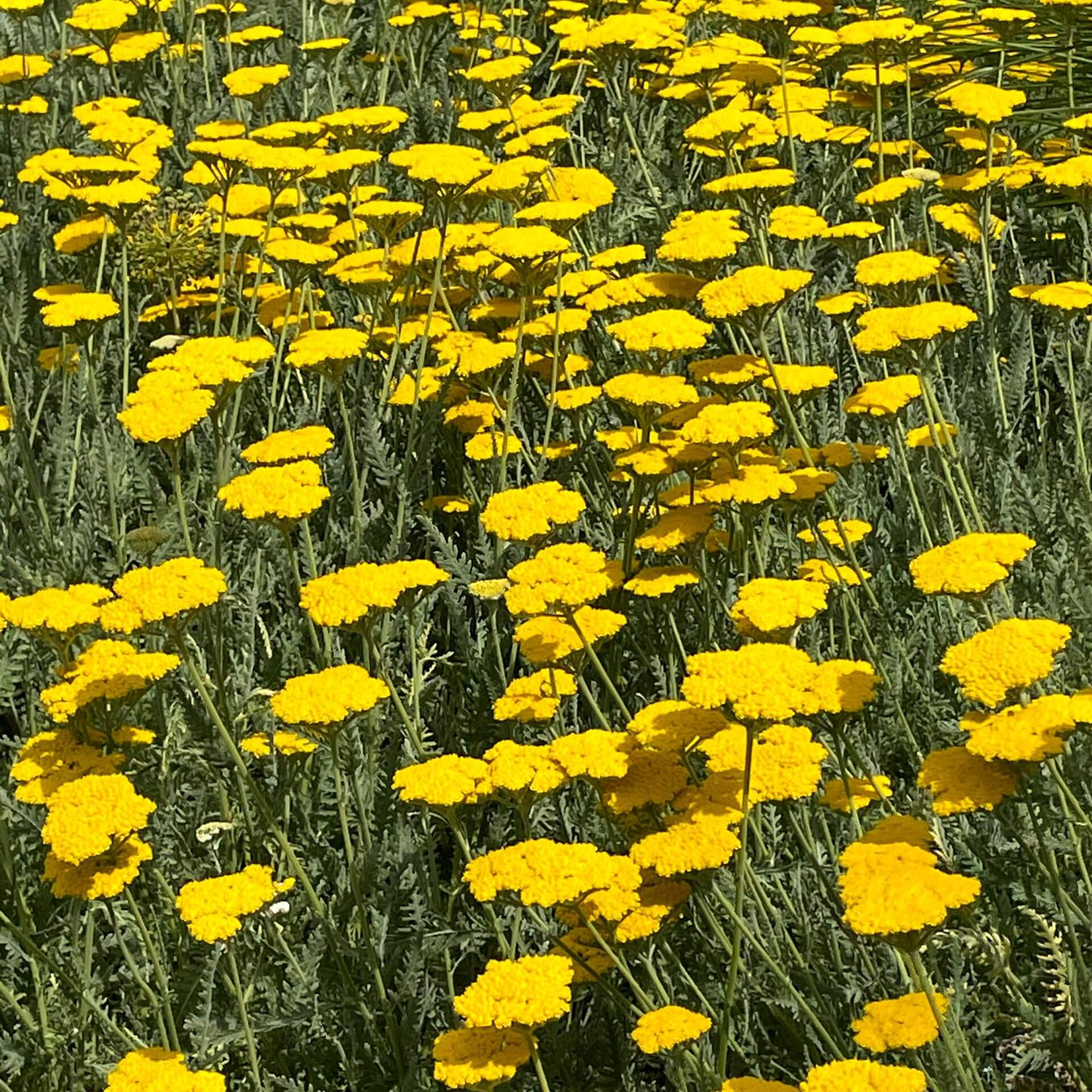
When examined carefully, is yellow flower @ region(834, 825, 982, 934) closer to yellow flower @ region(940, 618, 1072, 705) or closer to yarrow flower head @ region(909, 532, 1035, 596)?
yellow flower @ region(940, 618, 1072, 705)

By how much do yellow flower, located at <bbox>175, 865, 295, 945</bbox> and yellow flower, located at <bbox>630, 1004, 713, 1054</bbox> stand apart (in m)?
0.57

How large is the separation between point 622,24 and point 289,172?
3.41 feet

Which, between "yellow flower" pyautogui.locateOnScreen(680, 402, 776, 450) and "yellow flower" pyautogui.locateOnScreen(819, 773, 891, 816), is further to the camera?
"yellow flower" pyautogui.locateOnScreen(680, 402, 776, 450)

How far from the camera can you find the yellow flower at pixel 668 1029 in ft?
6.39

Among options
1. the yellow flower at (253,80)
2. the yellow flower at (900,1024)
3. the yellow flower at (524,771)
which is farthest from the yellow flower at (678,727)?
the yellow flower at (253,80)

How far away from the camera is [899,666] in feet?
9.66

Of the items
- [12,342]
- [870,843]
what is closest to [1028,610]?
[870,843]

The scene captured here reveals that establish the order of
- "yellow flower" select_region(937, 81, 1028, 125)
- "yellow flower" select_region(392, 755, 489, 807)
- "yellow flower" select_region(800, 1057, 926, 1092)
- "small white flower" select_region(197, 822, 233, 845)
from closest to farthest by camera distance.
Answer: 1. "yellow flower" select_region(800, 1057, 926, 1092)
2. "yellow flower" select_region(392, 755, 489, 807)
3. "small white flower" select_region(197, 822, 233, 845)
4. "yellow flower" select_region(937, 81, 1028, 125)

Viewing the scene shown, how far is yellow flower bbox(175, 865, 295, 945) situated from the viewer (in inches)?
86.8

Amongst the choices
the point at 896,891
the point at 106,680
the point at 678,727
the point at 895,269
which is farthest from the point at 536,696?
the point at 895,269

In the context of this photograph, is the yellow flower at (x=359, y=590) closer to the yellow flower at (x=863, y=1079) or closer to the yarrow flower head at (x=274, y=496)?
the yarrow flower head at (x=274, y=496)

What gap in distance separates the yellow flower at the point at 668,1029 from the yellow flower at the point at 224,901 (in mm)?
575

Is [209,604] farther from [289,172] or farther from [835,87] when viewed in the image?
[835,87]

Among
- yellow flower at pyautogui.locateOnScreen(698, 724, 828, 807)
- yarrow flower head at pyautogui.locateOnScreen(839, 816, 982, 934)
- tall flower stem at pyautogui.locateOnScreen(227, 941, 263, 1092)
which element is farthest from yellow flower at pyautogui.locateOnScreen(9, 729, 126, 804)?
yarrow flower head at pyautogui.locateOnScreen(839, 816, 982, 934)
